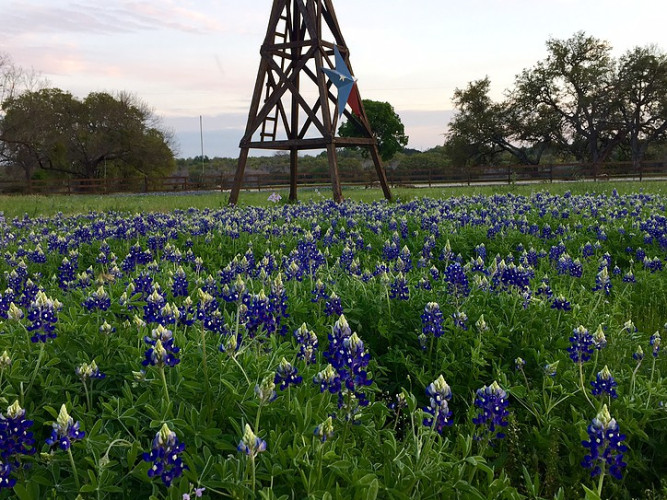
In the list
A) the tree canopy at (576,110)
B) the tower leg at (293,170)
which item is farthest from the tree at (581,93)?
the tower leg at (293,170)

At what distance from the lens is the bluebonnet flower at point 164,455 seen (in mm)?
1866

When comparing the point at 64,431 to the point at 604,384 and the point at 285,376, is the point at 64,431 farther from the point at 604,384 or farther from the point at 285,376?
the point at 604,384

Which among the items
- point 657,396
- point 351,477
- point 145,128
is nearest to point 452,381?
point 657,396

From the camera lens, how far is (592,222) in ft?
28.3

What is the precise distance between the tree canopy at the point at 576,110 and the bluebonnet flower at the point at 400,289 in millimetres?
54163

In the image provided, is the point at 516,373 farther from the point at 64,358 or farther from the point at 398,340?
the point at 64,358

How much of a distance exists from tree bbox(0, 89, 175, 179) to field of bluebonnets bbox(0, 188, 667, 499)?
49653 mm

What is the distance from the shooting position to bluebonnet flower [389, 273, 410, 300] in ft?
13.8

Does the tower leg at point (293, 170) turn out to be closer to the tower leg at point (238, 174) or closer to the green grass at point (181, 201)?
the green grass at point (181, 201)

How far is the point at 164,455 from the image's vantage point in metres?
1.88

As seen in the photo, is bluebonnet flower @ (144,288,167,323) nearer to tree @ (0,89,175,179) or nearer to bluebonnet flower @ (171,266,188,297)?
bluebonnet flower @ (171,266,188,297)

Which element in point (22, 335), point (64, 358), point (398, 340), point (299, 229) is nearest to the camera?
point (64, 358)

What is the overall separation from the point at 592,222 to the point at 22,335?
7.89 m

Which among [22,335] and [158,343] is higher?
[158,343]
